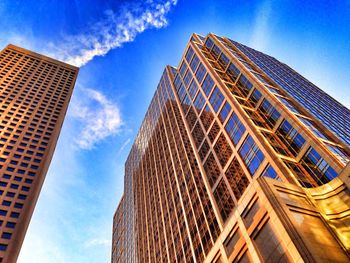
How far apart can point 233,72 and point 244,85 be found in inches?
295

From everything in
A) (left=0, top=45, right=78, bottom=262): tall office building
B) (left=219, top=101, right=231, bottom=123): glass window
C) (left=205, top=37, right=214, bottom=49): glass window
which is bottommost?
(left=0, top=45, right=78, bottom=262): tall office building

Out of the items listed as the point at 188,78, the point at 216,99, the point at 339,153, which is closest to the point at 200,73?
the point at 188,78

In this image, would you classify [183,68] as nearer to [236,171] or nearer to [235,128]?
[235,128]

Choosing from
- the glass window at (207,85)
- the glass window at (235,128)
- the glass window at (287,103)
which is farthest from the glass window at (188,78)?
the glass window at (287,103)

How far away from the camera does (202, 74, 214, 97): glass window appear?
71944mm

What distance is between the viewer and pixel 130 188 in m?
125

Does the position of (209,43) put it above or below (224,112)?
above

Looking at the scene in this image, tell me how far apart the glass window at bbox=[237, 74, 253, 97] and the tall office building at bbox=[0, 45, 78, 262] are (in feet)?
157

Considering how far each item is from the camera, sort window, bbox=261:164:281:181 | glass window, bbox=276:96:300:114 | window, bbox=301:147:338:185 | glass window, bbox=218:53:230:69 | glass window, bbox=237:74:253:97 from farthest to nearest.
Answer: glass window, bbox=218:53:230:69 → glass window, bbox=237:74:253:97 → glass window, bbox=276:96:300:114 → window, bbox=261:164:281:181 → window, bbox=301:147:338:185

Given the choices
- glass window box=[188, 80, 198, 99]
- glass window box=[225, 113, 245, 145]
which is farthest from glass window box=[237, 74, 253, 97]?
glass window box=[188, 80, 198, 99]

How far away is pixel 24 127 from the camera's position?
82.1 meters

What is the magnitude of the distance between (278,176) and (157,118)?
7223cm

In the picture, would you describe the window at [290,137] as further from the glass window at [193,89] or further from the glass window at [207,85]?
the glass window at [193,89]

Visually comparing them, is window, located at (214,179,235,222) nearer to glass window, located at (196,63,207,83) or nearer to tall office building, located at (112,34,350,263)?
tall office building, located at (112,34,350,263)
